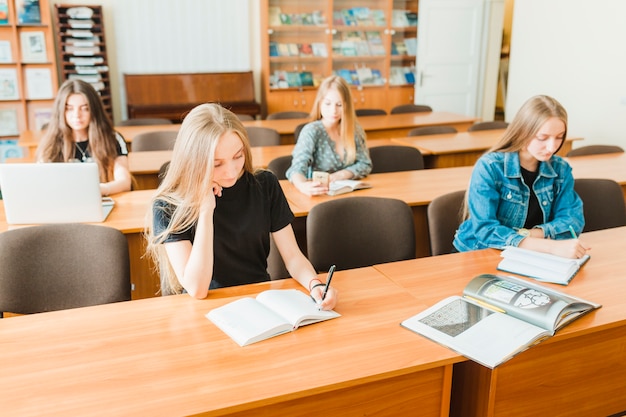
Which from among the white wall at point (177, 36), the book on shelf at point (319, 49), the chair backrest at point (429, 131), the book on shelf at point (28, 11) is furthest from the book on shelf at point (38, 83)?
the chair backrest at point (429, 131)

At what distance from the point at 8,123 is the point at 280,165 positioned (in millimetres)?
3884

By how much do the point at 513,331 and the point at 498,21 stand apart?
6.71 metres

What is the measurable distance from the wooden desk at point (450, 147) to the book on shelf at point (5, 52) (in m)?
3.96

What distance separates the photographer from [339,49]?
22.7 feet

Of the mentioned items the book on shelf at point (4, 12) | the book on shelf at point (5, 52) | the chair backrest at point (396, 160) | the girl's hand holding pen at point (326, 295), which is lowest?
the girl's hand holding pen at point (326, 295)

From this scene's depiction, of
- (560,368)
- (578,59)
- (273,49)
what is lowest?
(560,368)

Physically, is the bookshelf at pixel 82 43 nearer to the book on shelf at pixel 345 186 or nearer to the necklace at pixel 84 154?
the necklace at pixel 84 154

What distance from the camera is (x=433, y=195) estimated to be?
3.01 metres

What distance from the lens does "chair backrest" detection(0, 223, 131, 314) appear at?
1.96 meters

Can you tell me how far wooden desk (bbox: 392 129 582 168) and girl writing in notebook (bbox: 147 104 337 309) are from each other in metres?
Result: 2.38

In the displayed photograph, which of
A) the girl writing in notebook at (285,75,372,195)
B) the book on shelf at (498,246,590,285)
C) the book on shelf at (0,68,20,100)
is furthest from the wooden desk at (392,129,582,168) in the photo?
the book on shelf at (0,68,20,100)

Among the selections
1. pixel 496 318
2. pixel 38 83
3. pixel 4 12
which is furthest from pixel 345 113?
pixel 4 12

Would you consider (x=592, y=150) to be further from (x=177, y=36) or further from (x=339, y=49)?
(x=177, y=36)

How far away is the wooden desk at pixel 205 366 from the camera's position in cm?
123
